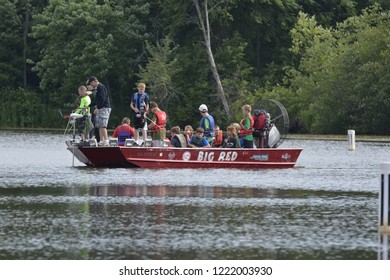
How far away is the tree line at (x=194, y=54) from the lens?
68.1m

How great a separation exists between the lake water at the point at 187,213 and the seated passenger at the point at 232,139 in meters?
1.54

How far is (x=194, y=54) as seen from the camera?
76.4m

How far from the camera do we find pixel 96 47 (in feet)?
255

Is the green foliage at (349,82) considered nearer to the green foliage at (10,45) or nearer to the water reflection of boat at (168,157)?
the green foliage at (10,45)

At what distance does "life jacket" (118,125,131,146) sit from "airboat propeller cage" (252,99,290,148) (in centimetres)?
325

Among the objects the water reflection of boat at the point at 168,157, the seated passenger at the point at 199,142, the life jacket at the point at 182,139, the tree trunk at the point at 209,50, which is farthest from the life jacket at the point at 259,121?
the tree trunk at the point at 209,50

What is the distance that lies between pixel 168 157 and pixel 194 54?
44372mm

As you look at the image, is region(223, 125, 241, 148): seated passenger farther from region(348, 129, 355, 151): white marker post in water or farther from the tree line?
the tree line

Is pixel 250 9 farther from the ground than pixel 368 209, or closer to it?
farther from the ground

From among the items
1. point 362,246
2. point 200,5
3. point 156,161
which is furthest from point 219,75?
point 362,246

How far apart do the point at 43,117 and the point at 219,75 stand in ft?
36.7

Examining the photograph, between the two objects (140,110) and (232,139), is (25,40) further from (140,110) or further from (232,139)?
(232,139)

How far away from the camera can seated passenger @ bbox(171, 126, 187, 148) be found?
108ft
